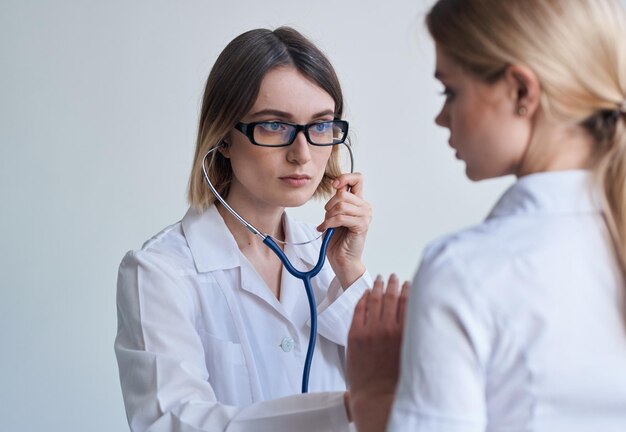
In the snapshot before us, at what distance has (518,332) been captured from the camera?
33.3 inches

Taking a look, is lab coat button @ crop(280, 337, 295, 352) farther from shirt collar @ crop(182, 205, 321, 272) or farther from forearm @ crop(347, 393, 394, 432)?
forearm @ crop(347, 393, 394, 432)

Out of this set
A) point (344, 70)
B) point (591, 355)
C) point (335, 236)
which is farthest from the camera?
point (344, 70)

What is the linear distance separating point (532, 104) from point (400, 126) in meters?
2.15

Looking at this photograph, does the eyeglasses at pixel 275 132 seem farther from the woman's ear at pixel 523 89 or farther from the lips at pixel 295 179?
the woman's ear at pixel 523 89

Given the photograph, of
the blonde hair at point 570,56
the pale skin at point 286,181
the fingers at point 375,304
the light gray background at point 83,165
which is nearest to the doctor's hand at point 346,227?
the pale skin at point 286,181

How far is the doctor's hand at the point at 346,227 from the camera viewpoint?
5.68ft

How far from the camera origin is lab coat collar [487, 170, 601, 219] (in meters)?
0.90

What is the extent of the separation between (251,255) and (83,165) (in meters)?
0.95

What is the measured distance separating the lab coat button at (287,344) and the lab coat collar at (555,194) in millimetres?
838

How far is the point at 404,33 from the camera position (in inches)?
118

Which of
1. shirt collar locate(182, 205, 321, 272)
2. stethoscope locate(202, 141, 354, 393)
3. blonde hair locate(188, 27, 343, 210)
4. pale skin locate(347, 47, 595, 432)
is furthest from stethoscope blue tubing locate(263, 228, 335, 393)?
pale skin locate(347, 47, 595, 432)

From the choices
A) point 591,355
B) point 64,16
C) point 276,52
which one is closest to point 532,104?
point 591,355

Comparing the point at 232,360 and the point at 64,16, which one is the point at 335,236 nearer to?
the point at 232,360

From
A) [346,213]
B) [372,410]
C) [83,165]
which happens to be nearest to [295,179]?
[346,213]
